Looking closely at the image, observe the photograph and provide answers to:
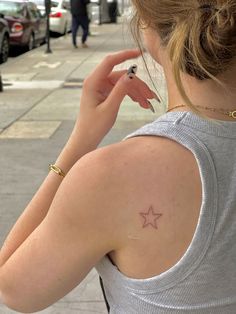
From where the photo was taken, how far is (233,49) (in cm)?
104

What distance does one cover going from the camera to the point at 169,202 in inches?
40.5

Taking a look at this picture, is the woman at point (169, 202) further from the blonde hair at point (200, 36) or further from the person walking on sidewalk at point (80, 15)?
the person walking on sidewalk at point (80, 15)

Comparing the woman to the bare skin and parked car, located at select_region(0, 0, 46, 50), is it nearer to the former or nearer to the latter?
the bare skin

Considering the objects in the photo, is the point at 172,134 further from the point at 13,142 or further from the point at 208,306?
the point at 13,142

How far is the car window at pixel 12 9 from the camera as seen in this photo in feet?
54.4

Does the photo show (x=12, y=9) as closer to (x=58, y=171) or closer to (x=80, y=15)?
(x=80, y=15)

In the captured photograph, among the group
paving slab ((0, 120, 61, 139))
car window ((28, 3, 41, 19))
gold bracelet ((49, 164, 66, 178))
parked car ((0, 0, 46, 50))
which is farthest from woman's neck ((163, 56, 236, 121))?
car window ((28, 3, 41, 19))

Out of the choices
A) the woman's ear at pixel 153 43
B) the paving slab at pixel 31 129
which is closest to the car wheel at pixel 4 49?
the paving slab at pixel 31 129

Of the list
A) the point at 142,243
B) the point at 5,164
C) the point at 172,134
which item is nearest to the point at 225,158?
the point at 172,134

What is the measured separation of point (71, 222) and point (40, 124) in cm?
666

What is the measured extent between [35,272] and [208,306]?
0.32 m

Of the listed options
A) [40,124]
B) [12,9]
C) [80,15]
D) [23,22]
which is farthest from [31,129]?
[80,15]

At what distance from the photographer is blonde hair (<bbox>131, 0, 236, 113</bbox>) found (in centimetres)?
102

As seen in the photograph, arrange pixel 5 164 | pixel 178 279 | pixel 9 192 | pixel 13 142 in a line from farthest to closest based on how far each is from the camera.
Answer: pixel 13 142, pixel 5 164, pixel 9 192, pixel 178 279
